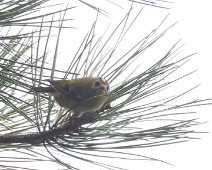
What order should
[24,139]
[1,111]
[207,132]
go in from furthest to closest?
[1,111] → [24,139] → [207,132]

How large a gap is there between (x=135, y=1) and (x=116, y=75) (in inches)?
6.7

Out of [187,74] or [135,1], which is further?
[135,1]

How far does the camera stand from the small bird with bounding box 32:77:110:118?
37.5 inches

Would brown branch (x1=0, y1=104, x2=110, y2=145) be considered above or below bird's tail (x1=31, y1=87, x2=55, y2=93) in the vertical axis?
below


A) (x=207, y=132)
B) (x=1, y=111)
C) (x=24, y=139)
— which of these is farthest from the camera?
(x=1, y=111)

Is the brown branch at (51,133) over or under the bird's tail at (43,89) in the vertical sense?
under

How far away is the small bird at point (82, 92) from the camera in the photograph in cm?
95

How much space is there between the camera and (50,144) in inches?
40.5

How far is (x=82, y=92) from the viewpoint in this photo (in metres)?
0.96

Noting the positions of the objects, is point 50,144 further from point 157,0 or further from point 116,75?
point 157,0

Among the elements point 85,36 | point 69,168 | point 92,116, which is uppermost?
point 85,36

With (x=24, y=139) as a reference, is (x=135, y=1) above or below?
above

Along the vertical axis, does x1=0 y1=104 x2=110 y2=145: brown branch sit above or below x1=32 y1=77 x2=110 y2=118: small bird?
below

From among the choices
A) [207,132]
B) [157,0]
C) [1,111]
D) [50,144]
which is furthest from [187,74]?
[1,111]
